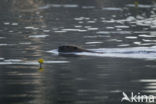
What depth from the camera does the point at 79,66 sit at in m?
28.2

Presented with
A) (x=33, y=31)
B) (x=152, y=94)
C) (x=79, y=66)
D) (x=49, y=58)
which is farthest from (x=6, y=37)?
(x=152, y=94)

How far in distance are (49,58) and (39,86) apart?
325 inches

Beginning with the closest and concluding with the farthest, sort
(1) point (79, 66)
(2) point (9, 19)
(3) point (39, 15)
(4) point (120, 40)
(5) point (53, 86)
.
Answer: (5) point (53, 86), (1) point (79, 66), (4) point (120, 40), (2) point (9, 19), (3) point (39, 15)

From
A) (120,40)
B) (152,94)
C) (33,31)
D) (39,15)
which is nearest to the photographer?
(152,94)

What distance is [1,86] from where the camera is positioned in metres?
23.1

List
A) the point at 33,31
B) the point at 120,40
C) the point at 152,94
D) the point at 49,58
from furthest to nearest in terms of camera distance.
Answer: the point at 33,31 < the point at 120,40 < the point at 49,58 < the point at 152,94

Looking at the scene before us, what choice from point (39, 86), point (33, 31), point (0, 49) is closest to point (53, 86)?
point (39, 86)

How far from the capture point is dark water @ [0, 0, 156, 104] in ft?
70.3

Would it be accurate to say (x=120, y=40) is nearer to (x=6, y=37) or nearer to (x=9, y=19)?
(x=6, y=37)

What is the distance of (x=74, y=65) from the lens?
28484mm

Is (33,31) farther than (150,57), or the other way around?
(33,31)

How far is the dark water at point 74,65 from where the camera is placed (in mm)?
21422

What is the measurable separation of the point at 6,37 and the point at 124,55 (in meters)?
12.8

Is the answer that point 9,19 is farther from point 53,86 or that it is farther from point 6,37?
point 53,86
